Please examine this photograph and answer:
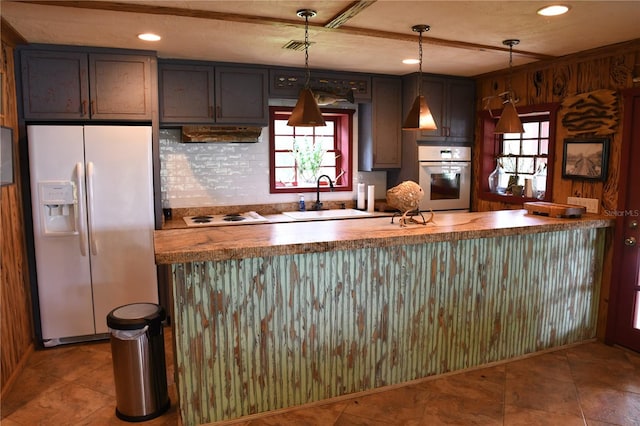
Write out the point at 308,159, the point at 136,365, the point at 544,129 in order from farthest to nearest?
the point at 308,159
the point at 544,129
the point at 136,365

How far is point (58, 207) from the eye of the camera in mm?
3605

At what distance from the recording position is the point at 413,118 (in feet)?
10.1

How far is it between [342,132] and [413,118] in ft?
7.12

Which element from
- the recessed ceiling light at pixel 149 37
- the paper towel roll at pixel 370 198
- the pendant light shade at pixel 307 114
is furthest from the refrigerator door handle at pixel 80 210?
the paper towel roll at pixel 370 198

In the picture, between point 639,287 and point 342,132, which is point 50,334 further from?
point 639,287

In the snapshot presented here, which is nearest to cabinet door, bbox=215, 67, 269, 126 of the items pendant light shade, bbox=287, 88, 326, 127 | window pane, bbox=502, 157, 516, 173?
pendant light shade, bbox=287, 88, 326, 127

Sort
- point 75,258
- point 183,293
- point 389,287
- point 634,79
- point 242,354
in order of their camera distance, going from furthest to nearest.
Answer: point 75,258
point 634,79
point 389,287
point 242,354
point 183,293

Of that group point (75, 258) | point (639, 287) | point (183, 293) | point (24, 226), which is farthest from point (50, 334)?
point (639, 287)

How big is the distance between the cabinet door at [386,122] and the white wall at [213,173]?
1.03 m

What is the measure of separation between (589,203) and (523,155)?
3.37 feet

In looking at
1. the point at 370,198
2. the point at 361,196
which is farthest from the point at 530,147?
the point at 361,196

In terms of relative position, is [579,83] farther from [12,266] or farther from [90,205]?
[12,266]

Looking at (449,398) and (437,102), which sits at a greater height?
(437,102)

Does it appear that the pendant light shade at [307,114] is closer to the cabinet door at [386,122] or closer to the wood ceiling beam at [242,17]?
the wood ceiling beam at [242,17]
